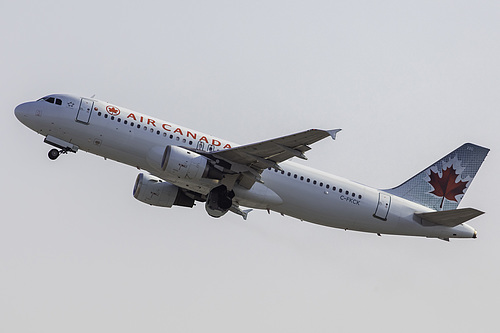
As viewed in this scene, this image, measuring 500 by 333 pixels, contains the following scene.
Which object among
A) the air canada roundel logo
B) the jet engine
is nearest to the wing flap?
the jet engine

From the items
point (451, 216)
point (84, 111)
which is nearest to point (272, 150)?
point (84, 111)

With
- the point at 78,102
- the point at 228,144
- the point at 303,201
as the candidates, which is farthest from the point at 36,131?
the point at 303,201

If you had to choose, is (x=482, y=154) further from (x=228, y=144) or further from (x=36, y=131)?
(x=36, y=131)

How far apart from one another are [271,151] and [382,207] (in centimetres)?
799

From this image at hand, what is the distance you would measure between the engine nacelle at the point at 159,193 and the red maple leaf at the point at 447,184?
1409 cm

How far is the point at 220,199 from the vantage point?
4869cm

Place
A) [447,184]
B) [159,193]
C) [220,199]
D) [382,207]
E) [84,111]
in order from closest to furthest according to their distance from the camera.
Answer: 1. [84,111]
2. [220,199]
3. [382,207]
4. [159,193]
5. [447,184]

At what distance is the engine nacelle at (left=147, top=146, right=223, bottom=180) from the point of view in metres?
46.3

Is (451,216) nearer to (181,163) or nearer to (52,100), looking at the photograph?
(181,163)

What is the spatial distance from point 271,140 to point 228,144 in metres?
4.67

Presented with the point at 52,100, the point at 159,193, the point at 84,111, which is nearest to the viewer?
the point at 84,111

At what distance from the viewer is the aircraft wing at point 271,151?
4394cm

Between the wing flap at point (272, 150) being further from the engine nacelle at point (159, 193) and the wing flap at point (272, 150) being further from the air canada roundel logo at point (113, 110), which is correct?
the engine nacelle at point (159, 193)

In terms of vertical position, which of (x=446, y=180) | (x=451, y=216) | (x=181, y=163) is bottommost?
(x=181, y=163)
